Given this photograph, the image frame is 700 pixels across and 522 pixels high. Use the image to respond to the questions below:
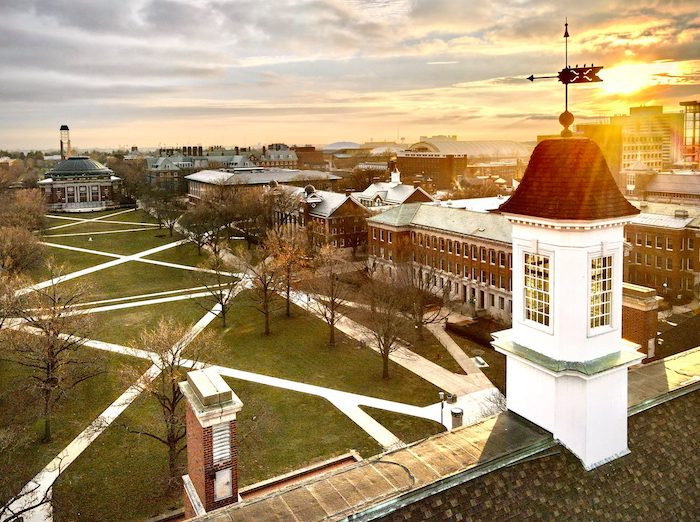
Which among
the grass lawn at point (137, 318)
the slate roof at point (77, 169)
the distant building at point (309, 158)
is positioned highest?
the distant building at point (309, 158)

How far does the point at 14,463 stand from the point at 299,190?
5783 cm

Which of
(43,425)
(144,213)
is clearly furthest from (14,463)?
(144,213)

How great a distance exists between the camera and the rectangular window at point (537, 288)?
40.3 ft

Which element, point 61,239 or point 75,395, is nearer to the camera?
point 75,395

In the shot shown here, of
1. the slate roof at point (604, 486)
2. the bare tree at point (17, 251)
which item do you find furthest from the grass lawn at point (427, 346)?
the bare tree at point (17, 251)

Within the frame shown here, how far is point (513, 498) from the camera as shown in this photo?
33.6 feet

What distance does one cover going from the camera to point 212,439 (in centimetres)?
1288

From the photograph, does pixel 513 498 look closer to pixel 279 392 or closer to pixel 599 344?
pixel 599 344

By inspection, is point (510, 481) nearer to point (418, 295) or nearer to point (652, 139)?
point (418, 295)

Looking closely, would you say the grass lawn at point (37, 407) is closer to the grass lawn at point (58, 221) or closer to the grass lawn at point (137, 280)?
the grass lawn at point (137, 280)

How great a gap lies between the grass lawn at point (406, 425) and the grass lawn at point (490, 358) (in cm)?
459

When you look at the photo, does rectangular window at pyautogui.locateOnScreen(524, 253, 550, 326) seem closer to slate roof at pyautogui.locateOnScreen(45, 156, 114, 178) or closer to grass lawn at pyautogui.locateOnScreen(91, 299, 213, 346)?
grass lawn at pyautogui.locateOnScreen(91, 299, 213, 346)

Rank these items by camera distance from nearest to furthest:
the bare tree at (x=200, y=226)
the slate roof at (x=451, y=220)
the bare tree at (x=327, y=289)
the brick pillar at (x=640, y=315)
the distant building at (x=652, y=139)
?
the brick pillar at (x=640, y=315)
the bare tree at (x=327, y=289)
the slate roof at (x=451, y=220)
the bare tree at (x=200, y=226)
the distant building at (x=652, y=139)

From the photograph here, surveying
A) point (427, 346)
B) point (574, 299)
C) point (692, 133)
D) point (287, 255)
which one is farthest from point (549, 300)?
point (692, 133)
